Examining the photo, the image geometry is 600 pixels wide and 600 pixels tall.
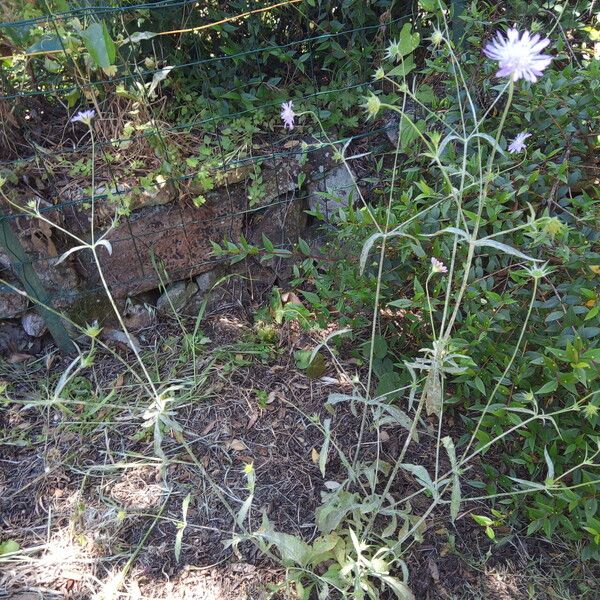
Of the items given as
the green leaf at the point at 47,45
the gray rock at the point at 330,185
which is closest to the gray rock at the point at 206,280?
the gray rock at the point at 330,185

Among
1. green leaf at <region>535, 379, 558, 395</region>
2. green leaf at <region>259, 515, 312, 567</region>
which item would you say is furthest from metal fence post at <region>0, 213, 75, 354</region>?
green leaf at <region>535, 379, 558, 395</region>

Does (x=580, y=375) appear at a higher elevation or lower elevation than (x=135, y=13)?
lower

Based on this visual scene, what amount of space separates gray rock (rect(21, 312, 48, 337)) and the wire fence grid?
0.11 meters

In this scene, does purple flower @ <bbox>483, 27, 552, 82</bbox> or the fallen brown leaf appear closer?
purple flower @ <bbox>483, 27, 552, 82</bbox>

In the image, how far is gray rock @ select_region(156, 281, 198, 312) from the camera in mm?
2543

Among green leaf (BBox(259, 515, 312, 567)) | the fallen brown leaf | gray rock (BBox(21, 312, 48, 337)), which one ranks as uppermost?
gray rock (BBox(21, 312, 48, 337))

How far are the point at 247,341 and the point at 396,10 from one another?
1536 millimetres

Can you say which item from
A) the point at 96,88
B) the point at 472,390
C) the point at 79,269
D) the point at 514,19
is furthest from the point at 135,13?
the point at 472,390

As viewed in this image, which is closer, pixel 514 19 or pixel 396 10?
pixel 514 19

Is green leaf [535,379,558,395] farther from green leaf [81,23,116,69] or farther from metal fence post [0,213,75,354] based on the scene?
green leaf [81,23,116,69]

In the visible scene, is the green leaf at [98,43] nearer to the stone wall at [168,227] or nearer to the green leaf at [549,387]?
the stone wall at [168,227]

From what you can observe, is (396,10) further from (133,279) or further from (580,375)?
(580,375)

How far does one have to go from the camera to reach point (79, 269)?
241 centimetres

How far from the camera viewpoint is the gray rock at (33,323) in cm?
244
